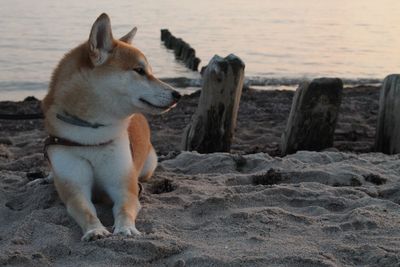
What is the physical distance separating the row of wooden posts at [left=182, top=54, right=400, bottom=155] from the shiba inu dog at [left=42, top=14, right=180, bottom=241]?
7.64 feet

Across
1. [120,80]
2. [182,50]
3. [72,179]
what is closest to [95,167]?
[72,179]

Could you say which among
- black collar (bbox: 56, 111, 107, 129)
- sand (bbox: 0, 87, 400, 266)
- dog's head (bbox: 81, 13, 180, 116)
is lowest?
sand (bbox: 0, 87, 400, 266)

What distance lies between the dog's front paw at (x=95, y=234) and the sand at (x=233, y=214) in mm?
61

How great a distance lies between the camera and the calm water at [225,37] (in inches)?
682

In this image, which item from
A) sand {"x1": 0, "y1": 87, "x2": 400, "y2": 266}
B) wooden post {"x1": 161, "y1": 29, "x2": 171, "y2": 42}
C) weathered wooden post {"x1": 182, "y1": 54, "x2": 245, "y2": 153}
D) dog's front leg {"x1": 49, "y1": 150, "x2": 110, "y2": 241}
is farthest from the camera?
wooden post {"x1": 161, "y1": 29, "x2": 171, "y2": 42}

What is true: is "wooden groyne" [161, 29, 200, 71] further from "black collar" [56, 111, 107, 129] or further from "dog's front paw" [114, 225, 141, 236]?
"dog's front paw" [114, 225, 141, 236]

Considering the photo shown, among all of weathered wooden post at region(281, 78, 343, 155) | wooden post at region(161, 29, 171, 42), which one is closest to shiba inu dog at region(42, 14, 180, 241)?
weathered wooden post at region(281, 78, 343, 155)

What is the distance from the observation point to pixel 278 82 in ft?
53.5

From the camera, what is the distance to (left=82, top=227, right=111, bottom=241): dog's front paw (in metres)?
3.77

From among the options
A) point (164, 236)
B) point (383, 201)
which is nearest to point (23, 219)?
point (164, 236)

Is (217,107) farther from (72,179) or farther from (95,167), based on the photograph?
(72,179)

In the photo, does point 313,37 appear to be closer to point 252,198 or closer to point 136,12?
point 136,12

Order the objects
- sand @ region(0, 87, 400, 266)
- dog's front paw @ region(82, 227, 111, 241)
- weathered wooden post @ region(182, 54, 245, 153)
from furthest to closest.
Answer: weathered wooden post @ region(182, 54, 245, 153) → dog's front paw @ region(82, 227, 111, 241) → sand @ region(0, 87, 400, 266)

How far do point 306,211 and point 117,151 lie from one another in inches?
59.4
